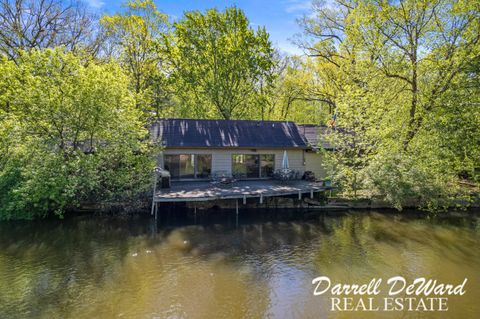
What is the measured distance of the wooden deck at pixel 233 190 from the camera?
→ 502 inches

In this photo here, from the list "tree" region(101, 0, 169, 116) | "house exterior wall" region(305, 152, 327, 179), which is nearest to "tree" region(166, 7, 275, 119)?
"tree" region(101, 0, 169, 116)

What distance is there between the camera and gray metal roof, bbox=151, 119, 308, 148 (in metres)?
16.0

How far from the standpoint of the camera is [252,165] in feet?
55.5

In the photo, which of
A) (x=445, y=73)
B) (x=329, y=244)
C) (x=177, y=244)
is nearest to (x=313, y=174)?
(x=329, y=244)

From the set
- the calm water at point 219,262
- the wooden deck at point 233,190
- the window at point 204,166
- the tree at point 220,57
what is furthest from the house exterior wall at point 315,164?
the tree at point 220,57

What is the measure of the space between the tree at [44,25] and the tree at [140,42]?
153cm

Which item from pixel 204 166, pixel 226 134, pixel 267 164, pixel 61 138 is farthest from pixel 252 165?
pixel 61 138

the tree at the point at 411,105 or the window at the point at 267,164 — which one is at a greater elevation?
the tree at the point at 411,105

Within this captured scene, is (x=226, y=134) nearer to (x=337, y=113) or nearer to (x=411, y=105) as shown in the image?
(x=337, y=113)

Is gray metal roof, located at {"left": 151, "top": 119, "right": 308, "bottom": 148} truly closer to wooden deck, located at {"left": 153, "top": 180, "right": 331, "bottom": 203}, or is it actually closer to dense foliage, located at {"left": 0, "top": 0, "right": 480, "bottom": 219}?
dense foliage, located at {"left": 0, "top": 0, "right": 480, "bottom": 219}

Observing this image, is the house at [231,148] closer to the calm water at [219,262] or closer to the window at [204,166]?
the window at [204,166]

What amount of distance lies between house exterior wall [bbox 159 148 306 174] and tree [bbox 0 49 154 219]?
265cm

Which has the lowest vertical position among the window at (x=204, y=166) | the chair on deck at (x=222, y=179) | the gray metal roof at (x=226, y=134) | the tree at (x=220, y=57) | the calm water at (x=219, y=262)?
the calm water at (x=219, y=262)

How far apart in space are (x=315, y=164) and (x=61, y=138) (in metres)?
13.7
